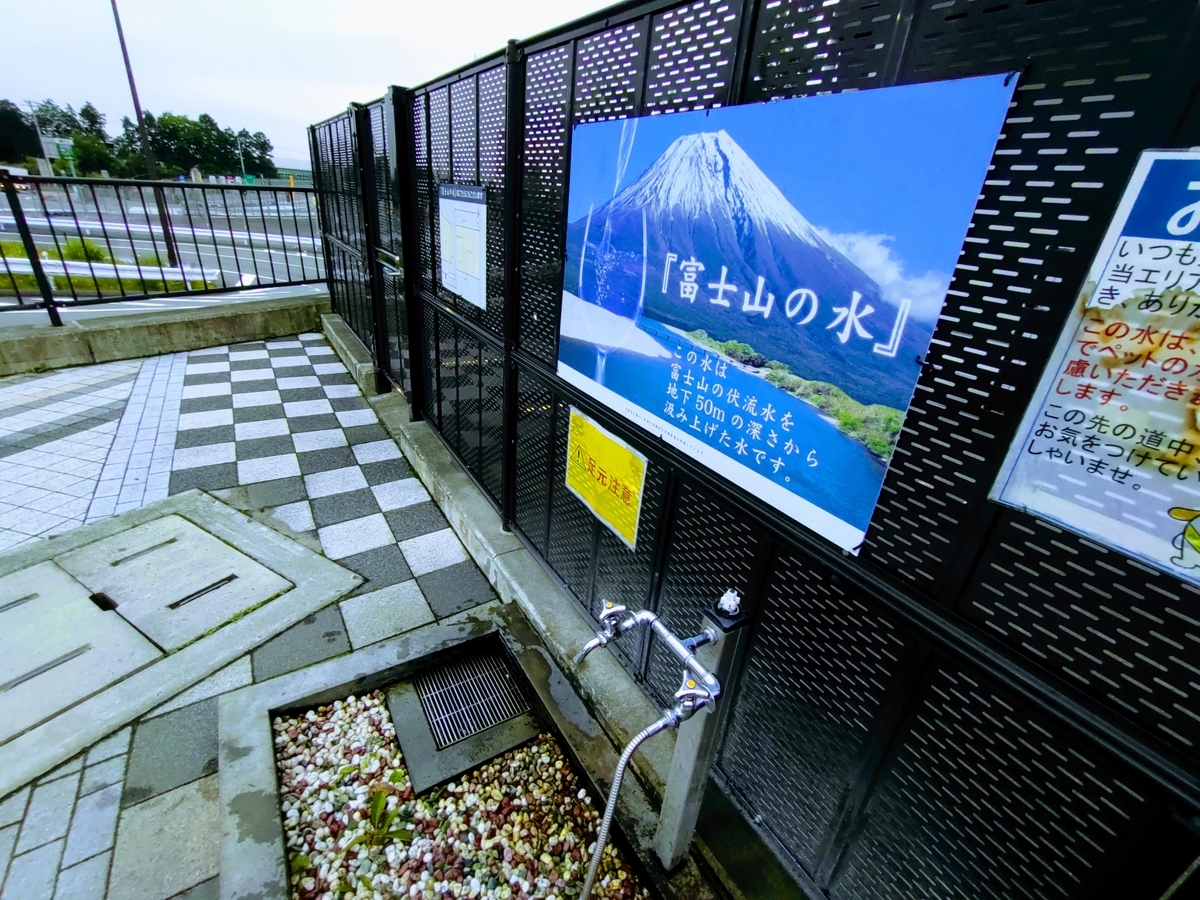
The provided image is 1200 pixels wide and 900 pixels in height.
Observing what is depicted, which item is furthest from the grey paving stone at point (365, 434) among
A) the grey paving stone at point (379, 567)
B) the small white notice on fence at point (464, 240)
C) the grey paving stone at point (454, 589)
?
the grey paving stone at point (454, 589)

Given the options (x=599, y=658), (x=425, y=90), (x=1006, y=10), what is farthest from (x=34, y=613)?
(x=1006, y=10)

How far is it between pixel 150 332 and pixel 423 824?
21.2 feet

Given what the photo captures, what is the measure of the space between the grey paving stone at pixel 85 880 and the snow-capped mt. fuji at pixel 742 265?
2457mm

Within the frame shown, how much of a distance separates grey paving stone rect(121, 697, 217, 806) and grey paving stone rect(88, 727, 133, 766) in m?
0.03

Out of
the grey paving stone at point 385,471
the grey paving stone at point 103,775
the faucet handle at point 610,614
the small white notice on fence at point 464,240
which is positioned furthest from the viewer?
the grey paving stone at point 385,471

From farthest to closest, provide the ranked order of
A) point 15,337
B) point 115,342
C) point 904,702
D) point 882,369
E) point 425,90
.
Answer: point 115,342, point 15,337, point 425,90, point 904,702, point 882,369

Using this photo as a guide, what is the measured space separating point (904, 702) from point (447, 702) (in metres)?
1.82

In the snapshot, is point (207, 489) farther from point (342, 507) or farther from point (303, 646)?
point (303, 646)

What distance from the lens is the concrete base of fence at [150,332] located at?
5.20m

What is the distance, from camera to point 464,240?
298 cm

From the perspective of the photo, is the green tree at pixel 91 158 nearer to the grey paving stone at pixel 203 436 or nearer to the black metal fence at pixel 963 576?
the grey paving stone at pixel 203 436

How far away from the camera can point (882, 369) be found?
1.09m

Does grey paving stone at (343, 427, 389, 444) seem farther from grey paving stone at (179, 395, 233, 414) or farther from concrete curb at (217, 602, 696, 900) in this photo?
concrete curb at (217, 602, 696, 900)

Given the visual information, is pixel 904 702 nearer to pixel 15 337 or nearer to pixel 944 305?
pixel 944 305
